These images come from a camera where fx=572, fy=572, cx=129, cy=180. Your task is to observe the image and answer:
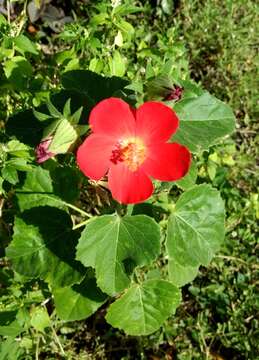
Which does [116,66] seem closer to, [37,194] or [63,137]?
[37,194]

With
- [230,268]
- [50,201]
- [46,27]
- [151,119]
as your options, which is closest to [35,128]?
[50,201]

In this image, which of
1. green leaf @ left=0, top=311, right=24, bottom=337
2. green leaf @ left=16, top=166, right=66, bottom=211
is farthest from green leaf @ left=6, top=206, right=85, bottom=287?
green leaf @ left=0, top=311, right=24, bottom=337

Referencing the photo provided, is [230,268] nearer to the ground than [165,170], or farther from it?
nearer to the ground

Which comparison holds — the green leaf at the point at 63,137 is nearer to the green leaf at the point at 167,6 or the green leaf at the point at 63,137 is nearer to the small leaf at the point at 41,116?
the small leaf at the point at 41,116

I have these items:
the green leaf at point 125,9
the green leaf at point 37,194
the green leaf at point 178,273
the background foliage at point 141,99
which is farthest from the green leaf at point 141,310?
the green leaf at point 125,9

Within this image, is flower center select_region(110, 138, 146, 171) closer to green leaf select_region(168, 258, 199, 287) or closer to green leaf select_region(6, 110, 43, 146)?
green leaf select_region(6, 110, 43, 146)

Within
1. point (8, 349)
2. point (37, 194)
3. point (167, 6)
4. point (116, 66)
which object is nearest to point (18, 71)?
point (116, 66)

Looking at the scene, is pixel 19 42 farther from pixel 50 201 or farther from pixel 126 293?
pixel 126 293
